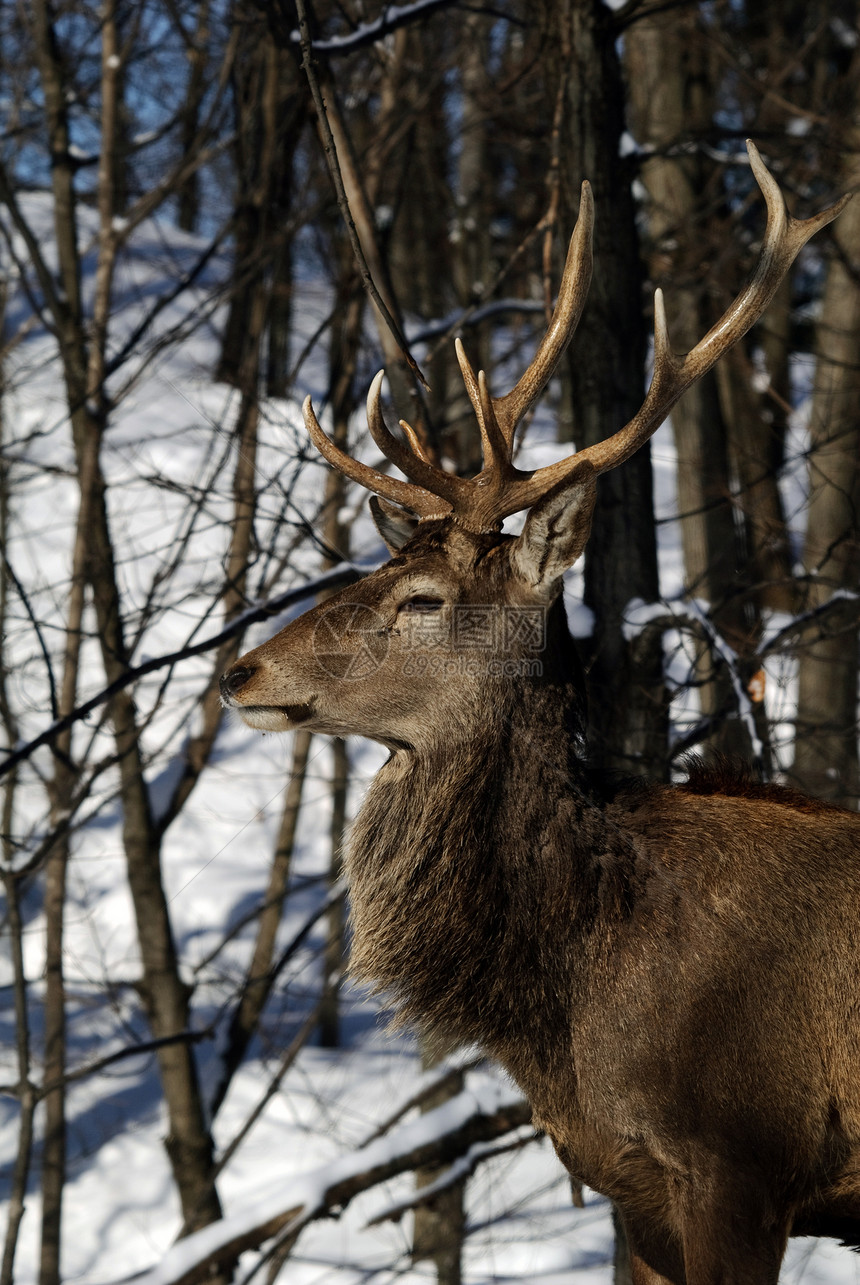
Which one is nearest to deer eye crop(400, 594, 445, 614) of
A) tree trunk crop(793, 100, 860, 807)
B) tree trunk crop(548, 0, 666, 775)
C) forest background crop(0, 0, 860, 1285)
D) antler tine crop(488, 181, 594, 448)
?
antler tine crop(488, 181, 594, 448)

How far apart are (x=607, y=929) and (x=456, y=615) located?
2.92 feet

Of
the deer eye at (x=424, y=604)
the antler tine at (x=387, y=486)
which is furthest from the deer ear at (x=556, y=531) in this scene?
the antler tine at (x=387, y=486)

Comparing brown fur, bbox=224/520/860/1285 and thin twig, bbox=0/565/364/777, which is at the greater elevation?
thin twig, bbox=0/565/364/777

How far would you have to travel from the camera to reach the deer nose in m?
2.96

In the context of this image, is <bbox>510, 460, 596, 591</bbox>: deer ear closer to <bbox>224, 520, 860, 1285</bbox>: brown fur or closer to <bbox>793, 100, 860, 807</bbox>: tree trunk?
<bbox>224, 520, 860, 1285</bbox>: brown fur

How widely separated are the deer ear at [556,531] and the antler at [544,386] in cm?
4

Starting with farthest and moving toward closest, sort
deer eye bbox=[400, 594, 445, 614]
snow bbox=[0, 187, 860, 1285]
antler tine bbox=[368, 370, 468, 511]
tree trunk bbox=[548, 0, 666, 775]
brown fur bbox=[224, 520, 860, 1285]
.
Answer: snow bbox=[0, 187, 860, 1285] < tree trunk bbox=[548, 0, 666, 775] < antler tine bbox=[368, 370, 468, 511] < deer eye bbox=[400, 594, 445, 614] < brown fur bbox=[224, 520, 860, 1285]

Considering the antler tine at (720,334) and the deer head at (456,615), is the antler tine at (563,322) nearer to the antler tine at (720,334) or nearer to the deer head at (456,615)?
the deer head at (456,615)

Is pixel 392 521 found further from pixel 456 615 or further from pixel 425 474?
pixel 456 615

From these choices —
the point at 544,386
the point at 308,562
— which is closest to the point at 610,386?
the point at 544,386

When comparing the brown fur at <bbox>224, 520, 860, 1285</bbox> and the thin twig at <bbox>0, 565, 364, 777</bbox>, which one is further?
the thin twig at <bbox>0, 565, 364, 777</bbox>

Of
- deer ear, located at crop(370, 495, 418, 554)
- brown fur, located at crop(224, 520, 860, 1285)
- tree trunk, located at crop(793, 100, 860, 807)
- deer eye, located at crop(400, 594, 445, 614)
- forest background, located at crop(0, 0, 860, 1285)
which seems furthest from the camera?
tree trunk, located at crop(793, 100, 860, 807)

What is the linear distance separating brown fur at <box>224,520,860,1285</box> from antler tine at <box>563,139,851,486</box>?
0.35 meters

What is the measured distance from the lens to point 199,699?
5.12m
